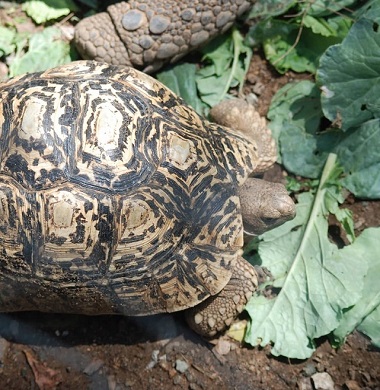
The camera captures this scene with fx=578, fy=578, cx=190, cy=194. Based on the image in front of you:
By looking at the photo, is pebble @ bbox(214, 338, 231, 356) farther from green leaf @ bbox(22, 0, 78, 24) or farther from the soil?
green leaf @ bbox(22, 0, 78, 24)

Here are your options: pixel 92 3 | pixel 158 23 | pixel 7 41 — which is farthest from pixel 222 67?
pixel 7 41

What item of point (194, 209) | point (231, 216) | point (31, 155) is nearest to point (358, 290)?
point (231, 216)

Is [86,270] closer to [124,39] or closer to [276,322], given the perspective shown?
[276,322]

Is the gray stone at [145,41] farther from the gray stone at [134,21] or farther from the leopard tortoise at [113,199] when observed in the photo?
the leopard tortoise at [113,199]

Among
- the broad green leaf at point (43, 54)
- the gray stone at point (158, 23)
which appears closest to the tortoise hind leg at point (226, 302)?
Result: the gray stone at point (158, 23)

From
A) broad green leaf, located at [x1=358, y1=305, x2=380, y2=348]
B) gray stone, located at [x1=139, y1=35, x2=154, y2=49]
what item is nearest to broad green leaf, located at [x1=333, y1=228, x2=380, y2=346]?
broad green leaf, located at [x1=358, y1=305, x2=380, y2=348]

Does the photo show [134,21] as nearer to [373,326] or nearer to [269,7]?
[269,7]
